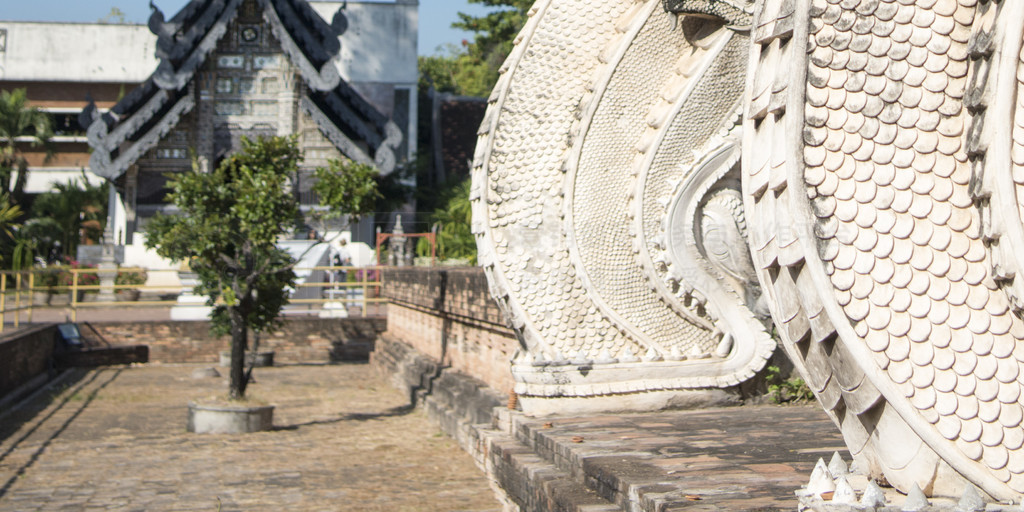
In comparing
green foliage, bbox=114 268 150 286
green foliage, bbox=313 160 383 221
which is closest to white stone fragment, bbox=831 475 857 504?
green foliage, bbox=313 160 383 221

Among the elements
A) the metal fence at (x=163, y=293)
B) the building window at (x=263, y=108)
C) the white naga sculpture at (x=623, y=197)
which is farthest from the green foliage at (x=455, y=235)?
the white naga sculpture at (x=623, y=197)

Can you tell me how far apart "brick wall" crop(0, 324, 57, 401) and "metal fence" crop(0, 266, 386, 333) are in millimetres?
504

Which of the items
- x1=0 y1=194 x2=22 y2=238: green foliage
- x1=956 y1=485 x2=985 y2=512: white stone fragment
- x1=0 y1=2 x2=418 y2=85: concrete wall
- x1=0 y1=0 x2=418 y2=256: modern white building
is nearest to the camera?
x1=956 y1=485 x2=985 y2=512: white stone fragment

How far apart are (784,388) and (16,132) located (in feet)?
97.2

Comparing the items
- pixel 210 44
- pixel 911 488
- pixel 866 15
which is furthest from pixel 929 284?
pixel 210 44

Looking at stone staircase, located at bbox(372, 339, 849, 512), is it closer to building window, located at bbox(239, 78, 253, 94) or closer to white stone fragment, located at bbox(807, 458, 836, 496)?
white stone fragment, located at bbox(807, 458, 836, 496)

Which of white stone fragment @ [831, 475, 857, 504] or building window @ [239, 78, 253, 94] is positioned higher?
building window @ [239, 78, 253, 94]

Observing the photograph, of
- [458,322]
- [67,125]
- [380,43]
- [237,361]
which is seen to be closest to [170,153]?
[380,43]

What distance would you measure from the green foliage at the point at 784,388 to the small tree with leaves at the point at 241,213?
405cm

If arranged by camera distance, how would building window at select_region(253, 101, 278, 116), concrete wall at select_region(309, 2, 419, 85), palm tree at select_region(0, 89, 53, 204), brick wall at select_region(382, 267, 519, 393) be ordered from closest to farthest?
brick wall at select_region(382, 267, 519, 393), building window at select_region(253, 101, 278, 116), concrete wall at select_region(309, 2, 419, 85), palm tree at select_region(0, 89, 53, 204)

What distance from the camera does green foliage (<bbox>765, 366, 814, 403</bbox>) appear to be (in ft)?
17.7

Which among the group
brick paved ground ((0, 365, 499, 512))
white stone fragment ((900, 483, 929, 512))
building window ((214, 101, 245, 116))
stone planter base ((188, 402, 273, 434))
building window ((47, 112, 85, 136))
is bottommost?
brick paved ground ((0, 365, 499, 512))

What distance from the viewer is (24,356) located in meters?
11.1

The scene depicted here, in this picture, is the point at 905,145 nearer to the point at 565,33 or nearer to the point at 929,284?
the point at 929,284
